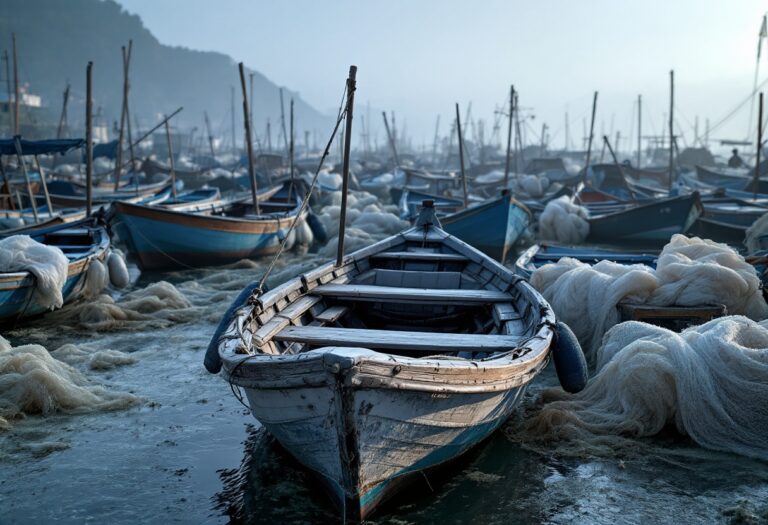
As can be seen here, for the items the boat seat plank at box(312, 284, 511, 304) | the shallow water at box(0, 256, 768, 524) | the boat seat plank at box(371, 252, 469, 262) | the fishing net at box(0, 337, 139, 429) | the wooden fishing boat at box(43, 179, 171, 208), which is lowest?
the shallow water at box(0, 256, 768, 524)

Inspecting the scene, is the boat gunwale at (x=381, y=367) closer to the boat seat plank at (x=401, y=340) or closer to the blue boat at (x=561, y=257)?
the boat seat plank at (x=401, y=340)

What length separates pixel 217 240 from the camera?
56.6 ft

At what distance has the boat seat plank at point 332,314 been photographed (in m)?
7.62

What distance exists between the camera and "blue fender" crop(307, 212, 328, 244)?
22419 mm

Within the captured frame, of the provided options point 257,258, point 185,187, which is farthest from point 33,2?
point 257,258

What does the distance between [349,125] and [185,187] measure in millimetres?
41216

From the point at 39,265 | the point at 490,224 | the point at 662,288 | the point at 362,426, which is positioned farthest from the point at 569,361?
the point at 490,224

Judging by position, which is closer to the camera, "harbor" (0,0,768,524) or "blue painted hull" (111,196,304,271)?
"harbor" (0,0,768,524)

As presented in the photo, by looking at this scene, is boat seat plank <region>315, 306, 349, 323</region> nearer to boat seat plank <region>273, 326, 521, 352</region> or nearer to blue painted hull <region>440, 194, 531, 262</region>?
boat seat plank <region>273, 326, 521, 352</region>

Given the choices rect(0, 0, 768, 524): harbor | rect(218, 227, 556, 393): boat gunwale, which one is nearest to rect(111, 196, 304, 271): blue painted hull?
rect(0, 0, 768, 524): harbor

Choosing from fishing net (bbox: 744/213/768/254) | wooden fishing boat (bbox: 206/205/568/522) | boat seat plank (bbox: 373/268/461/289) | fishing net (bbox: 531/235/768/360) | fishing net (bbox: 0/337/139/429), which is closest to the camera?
wooden fishing boat (bbox: 206/205/568/522)

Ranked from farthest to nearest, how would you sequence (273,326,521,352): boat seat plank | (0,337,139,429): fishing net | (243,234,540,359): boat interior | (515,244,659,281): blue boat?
(515,244,659,281): blue boat, (0,337,139,429): fishing net, (243,234,540,359): boat interior, (273,326,521,352): boat seat plank

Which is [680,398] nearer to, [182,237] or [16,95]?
[182,237]

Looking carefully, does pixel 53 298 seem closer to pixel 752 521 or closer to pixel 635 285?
pixel 635 285
